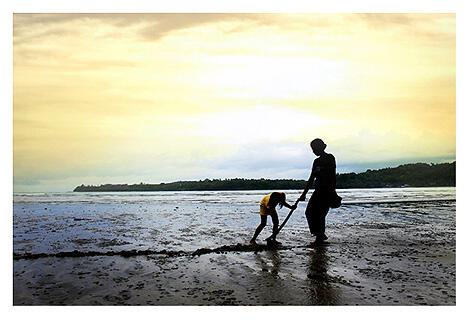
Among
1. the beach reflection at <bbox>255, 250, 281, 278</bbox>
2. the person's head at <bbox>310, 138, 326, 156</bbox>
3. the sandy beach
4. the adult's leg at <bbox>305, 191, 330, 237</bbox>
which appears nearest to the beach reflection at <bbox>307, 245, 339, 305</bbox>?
the sandy beach

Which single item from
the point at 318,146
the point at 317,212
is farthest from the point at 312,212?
the point at 318,146

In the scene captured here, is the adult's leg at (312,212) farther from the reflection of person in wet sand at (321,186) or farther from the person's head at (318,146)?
the person's head at (318,146)

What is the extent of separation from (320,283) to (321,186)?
360cm

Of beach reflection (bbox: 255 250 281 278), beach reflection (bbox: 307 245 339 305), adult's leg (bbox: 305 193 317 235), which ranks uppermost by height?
adult's leg (bbox: 305 193 317 235)

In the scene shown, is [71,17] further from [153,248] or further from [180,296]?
[180,296]

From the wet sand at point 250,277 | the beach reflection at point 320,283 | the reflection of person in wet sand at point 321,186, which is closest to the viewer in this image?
the beach reflection at point 320,283

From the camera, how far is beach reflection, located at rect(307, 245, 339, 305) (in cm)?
466

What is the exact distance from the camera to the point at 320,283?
530 centimetres

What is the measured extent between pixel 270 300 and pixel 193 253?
10.4 feet

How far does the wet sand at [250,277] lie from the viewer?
188 inches

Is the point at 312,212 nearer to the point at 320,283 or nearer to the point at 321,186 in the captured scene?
the point at 321,186

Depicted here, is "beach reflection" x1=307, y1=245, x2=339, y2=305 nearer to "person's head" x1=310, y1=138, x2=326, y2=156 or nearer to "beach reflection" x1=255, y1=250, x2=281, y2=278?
"beach reflection" x1=255, y1=250, x2=281, y2=278

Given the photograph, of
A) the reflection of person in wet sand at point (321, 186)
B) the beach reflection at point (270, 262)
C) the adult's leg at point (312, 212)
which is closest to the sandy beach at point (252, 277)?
the beach reflection at point (270, 262)

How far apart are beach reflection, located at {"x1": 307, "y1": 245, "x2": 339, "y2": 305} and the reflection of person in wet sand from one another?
1380 mm
